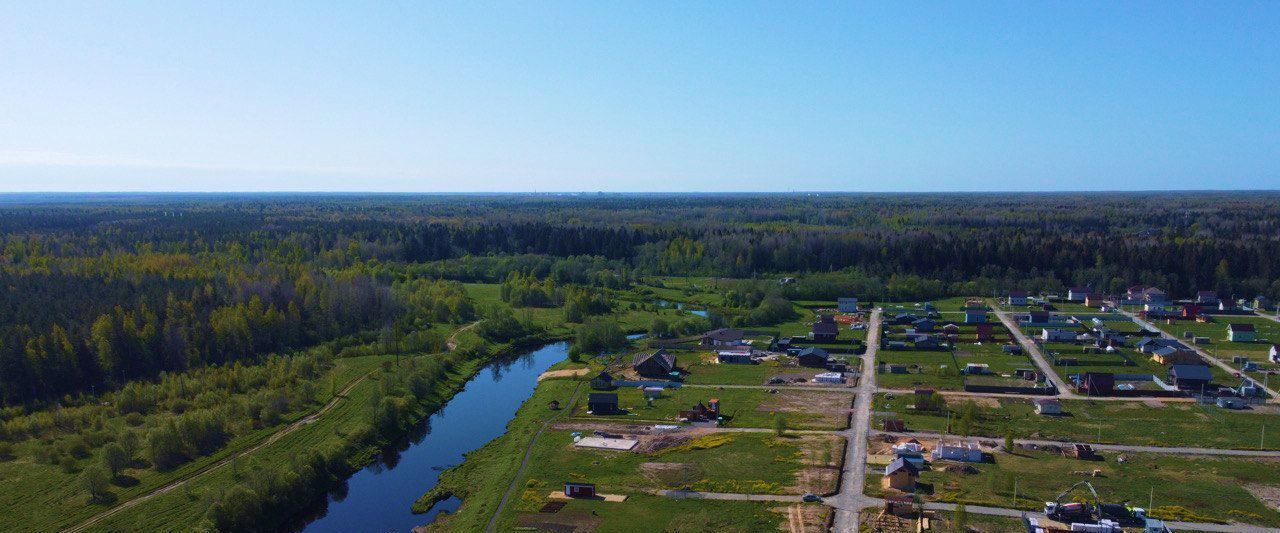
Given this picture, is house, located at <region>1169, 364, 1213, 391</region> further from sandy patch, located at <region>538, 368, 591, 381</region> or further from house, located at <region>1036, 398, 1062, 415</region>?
sandy patch, located at <region>538, 368, 591, 381</region>

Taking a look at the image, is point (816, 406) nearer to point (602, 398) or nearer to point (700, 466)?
point (700, 466)

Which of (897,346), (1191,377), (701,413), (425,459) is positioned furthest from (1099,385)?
(425,459)

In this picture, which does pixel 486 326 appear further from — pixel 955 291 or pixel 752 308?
pixel 955 291

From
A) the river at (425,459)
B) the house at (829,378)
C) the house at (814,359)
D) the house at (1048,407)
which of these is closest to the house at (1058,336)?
→ the house at (814,359)

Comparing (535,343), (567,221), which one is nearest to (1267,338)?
(535,343)

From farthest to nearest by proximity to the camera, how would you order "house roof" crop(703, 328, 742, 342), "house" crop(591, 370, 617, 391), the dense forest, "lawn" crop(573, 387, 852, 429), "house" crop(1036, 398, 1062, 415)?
"house roof" crop(703, 328, 742, 342) → the dense forest → "house" crop(591, 370, 617, 391) → "house" crop(1036, 398, 1062, 415) → "lawn" crop(573, 387, 852, 429)

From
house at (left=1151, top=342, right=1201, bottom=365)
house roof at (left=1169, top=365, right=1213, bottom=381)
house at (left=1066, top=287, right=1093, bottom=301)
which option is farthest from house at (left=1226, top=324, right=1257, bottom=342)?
house at (left=1066, top=287, right=1093, bottom=301)
